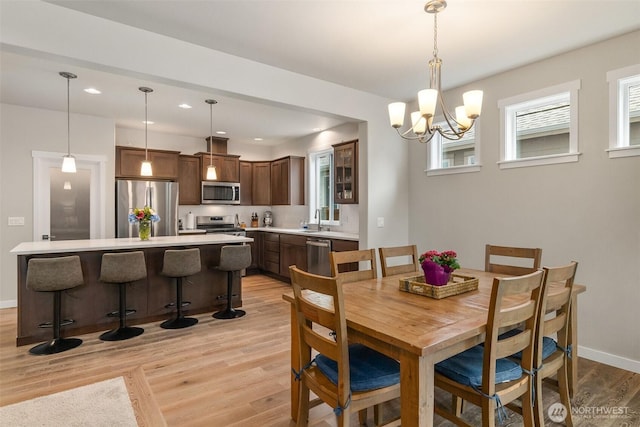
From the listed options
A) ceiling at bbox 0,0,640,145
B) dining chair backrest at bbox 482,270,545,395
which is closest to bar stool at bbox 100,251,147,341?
ceiling at bbox 0,0,640,145

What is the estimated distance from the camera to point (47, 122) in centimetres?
503

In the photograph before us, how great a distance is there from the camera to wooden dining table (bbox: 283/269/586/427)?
1.42 meters

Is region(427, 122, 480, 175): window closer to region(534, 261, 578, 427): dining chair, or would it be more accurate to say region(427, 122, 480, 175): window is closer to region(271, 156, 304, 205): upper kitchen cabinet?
region(534, 261, 578, 427): dining chair

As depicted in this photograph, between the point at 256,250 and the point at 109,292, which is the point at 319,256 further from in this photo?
the point at 109,292

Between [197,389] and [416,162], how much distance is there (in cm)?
359

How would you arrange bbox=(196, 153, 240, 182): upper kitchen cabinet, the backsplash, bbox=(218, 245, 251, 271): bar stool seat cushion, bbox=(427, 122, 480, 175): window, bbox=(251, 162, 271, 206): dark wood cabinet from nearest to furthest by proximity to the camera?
bbox=(427, 122, 480, 175): window < bbox=(218, 245, 251, 271): bar stool seat cushion < bbox=(196, 153, 240, 182): upper kitchen cabinet < the backsplash < bbox=(251, 162, 271, 206): dark wood cabinet

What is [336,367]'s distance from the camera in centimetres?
177

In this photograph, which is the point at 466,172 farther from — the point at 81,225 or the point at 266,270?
the point at 81,225

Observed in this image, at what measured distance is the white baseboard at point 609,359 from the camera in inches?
111

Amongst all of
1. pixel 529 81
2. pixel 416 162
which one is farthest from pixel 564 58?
pixel 416 162

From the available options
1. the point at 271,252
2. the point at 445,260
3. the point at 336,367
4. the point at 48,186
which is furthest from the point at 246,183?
the point at 336,367

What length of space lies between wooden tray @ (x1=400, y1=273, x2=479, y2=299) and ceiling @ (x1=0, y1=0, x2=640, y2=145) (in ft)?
6.36

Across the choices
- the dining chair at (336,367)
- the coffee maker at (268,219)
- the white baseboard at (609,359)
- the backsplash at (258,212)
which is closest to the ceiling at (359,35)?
the dining chair at (336,367)

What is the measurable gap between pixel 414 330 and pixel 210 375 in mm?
2000
